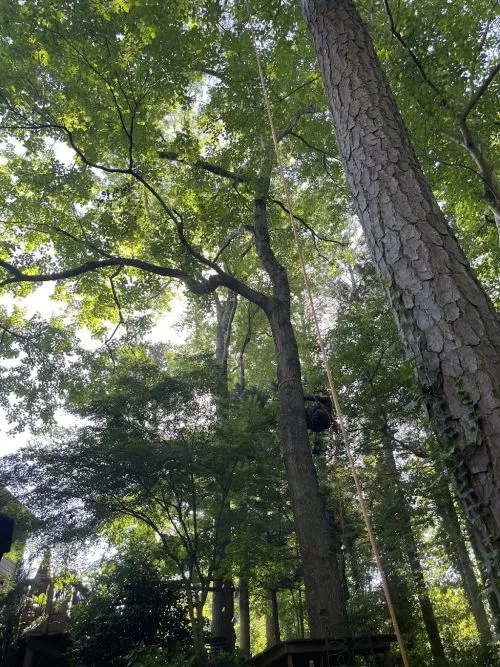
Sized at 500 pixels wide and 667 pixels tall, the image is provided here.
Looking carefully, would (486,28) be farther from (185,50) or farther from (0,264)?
(0,264)

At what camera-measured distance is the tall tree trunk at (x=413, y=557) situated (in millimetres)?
7262

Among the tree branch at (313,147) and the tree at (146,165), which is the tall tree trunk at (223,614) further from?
the tree branch at (313,147)

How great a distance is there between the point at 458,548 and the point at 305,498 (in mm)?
4437

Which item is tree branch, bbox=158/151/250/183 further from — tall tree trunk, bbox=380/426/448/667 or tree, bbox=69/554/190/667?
tree, bbox=69/554/190/667

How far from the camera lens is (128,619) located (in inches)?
264

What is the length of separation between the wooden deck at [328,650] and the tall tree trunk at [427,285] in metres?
3.94

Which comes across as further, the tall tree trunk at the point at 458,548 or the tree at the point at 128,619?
the tall tree trunk at the point at 458,548

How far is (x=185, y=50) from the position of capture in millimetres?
6852

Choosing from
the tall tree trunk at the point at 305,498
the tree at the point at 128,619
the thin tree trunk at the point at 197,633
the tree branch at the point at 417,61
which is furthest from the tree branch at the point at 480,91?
the tree at the point at 128,619

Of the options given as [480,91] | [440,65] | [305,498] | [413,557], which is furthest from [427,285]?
[413,557]

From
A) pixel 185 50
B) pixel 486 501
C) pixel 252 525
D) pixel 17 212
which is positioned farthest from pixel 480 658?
pixel 17 212

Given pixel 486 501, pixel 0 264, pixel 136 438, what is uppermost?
pixel 0 264

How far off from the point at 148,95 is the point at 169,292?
7133 mm

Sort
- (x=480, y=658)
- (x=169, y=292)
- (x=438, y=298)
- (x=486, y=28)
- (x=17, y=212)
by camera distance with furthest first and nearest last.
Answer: (x=169, y=292) → (x=17, y=212) → (x=480, y=658) → (x=486, y=28) → (x=438, y=298)
